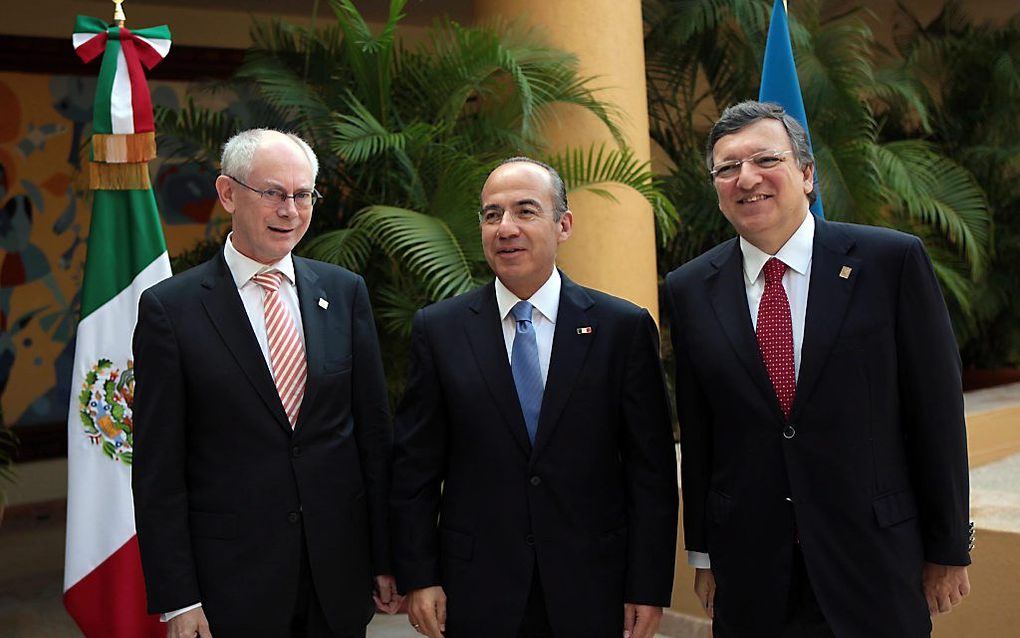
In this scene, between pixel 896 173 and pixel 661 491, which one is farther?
pixel 896 173

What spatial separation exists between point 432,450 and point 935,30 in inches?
349

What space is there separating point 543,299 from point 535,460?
40 cm

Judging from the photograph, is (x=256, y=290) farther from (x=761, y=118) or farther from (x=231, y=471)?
(x=761, y=118)

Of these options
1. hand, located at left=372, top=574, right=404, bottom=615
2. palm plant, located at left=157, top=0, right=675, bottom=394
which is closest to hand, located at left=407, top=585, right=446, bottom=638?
hand, located at left=372, top=574, right=404, bottom=615

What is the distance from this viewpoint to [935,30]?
33.7 feet

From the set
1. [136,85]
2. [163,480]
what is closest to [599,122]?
[136,85]

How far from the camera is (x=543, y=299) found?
2.89 meters

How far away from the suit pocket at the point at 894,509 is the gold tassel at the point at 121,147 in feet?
9.11

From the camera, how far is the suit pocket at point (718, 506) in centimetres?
282

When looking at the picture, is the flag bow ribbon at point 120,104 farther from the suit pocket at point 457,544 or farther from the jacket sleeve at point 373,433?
the suit pocket at point 457,544

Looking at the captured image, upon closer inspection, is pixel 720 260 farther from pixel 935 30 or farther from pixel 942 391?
pixel 935 30

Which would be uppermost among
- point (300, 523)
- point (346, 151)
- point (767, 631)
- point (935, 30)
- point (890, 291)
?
point (935, 30)

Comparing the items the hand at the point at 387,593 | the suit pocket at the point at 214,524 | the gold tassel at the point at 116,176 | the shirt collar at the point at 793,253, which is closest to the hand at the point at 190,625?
the suit pocket at the point at 214,524

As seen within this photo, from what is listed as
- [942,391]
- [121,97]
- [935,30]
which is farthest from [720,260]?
[935,30]
